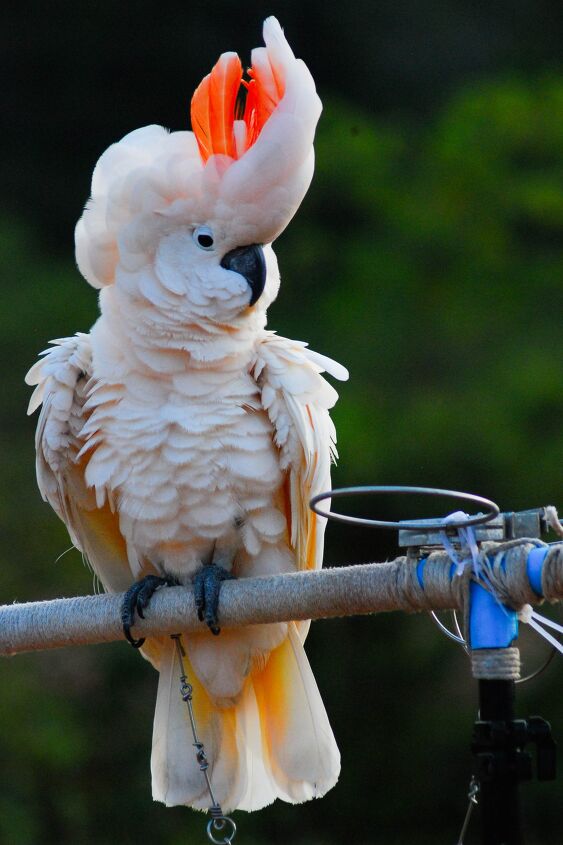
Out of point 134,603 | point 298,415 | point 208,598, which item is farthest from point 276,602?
point 298,415

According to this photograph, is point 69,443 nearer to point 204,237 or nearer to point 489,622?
point 204,237

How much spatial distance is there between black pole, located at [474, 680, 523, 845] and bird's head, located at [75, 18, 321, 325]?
0.92 meters

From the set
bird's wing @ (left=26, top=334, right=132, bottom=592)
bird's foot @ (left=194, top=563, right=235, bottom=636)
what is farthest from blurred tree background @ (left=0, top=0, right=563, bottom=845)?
bird's foot @ (left=194, top=563, right=235, bottom=636)

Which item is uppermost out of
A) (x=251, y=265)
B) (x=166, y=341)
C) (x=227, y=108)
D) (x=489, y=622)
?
(x=227, y=108)

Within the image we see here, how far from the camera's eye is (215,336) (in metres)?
1.78

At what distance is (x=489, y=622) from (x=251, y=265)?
0.83 metres

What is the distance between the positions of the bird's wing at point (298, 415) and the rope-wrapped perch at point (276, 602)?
0.26m

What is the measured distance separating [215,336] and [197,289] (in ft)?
0.26

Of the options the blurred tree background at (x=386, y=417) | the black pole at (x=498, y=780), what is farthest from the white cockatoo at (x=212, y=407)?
the blurred tree background at (x=386, y=417)

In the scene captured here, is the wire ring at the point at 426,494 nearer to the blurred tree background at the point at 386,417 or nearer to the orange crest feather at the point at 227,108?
the orange crest feather at the point at 227,108

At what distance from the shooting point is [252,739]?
1.90m

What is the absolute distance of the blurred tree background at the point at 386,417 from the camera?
3.36 metres

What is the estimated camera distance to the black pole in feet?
3.22

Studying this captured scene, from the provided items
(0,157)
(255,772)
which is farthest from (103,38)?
(255,772)
